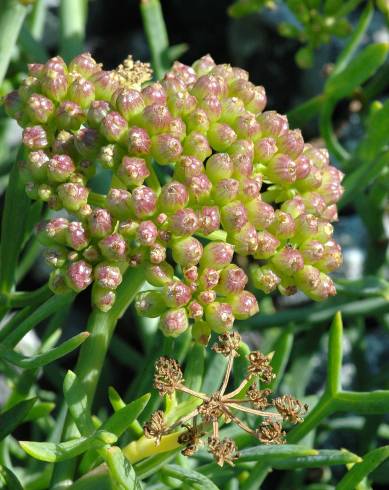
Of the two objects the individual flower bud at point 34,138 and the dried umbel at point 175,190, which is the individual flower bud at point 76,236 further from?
the individual flower bud at point 34,138

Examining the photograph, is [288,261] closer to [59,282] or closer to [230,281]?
[230,281]

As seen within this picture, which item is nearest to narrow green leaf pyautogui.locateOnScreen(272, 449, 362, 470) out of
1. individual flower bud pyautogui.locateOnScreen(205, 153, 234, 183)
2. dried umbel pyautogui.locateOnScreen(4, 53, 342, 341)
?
dried umbel pyautogui.locateOnScreen(4, 53, 342, 341)

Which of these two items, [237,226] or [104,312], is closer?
[237,226]

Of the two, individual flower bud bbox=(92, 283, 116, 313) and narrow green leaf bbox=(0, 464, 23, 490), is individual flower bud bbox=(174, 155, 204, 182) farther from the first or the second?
narrow green leaf bbox=(0, 464, 23, 490)

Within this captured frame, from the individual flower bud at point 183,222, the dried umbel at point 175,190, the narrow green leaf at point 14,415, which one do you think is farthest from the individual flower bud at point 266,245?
the narrow green leaf at point 14,415

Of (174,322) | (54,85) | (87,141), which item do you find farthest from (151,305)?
(54,85)

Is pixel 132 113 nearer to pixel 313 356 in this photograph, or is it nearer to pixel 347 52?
pixel 347 52

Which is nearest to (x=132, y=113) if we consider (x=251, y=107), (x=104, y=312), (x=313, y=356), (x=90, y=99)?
(x=90, y=99)
